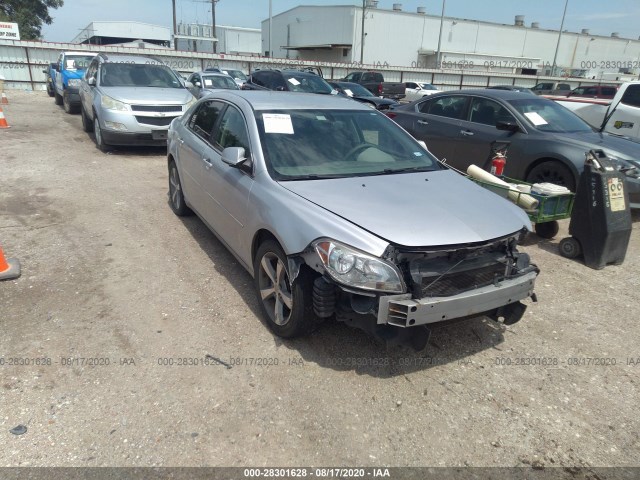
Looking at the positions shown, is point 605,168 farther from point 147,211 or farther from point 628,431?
point 147,211

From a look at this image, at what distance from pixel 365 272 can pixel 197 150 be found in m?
2.84

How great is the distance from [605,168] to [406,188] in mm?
2694

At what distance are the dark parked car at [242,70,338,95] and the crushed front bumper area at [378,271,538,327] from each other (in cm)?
1125

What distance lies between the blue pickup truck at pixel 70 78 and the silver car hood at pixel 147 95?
5.94 m

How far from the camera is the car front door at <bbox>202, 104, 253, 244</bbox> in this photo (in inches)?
149

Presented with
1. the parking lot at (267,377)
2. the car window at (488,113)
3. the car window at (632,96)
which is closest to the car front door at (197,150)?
the parking lot at (267,377)

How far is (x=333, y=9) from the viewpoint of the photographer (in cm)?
5653

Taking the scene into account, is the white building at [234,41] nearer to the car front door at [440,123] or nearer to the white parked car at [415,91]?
the white parked car at [415,91]

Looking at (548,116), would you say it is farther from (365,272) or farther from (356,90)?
(356,90)

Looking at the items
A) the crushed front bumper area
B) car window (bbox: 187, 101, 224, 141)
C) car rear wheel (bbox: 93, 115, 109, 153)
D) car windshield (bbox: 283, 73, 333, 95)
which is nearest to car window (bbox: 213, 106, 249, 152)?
car window (bbox: 187, 101, 224, 141)

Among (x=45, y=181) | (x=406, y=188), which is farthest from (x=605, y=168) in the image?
(x=45, y=181)

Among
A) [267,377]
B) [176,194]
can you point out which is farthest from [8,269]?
[267,377]

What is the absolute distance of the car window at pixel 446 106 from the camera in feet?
25.6

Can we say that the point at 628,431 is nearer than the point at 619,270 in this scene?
Yes
